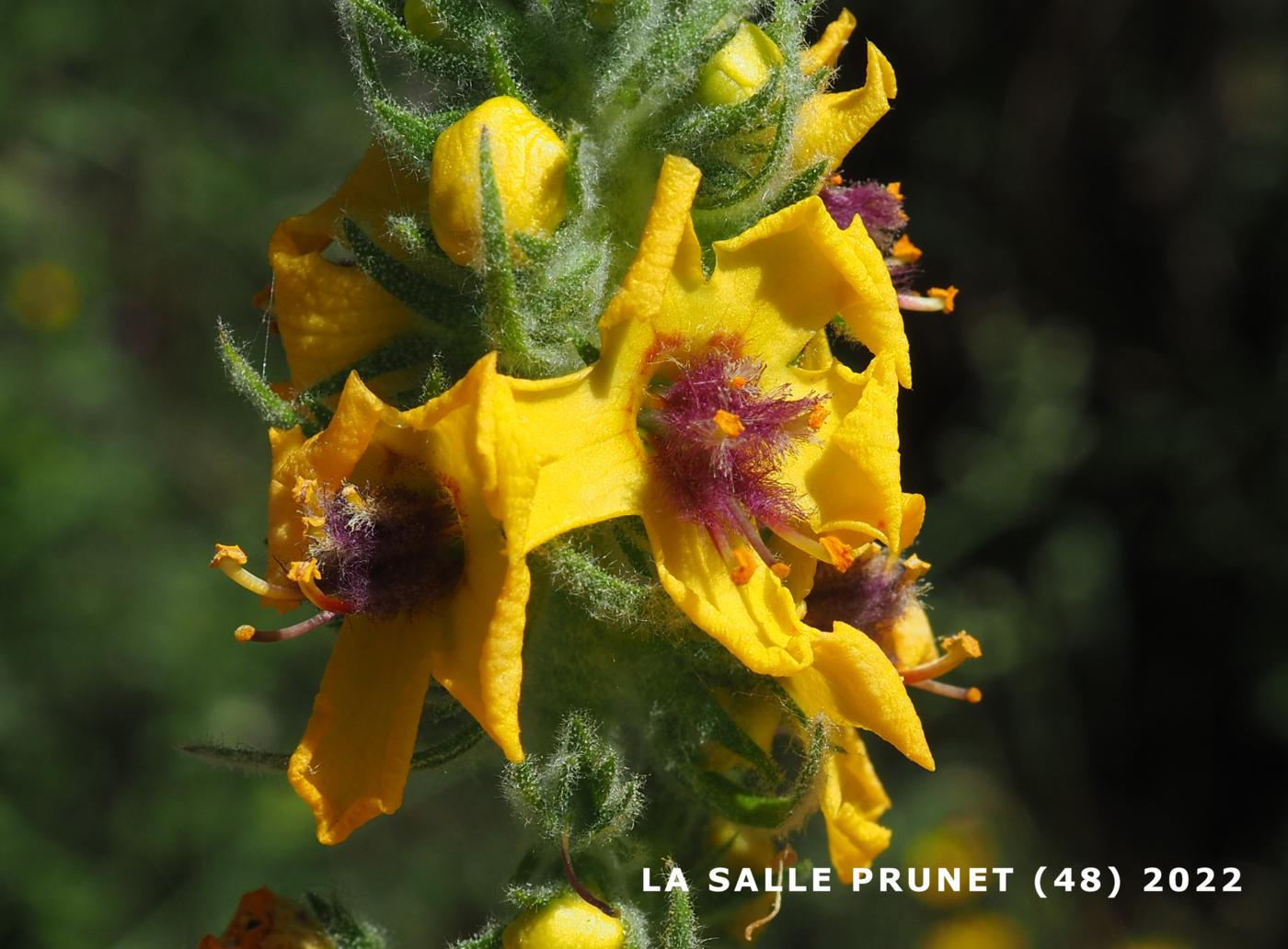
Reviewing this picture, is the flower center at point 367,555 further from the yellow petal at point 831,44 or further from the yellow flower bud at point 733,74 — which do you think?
the yellow petal at point 831,44

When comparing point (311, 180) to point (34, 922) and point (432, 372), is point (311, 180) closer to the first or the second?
point (34, 922)

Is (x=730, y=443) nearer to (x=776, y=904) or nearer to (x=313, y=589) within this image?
(x=313, y=589)

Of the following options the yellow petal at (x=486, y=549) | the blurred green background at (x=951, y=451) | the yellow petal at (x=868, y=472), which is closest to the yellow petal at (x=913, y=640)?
the yellow petal at (x=868, y=472)

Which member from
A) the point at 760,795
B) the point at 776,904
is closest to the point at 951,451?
the point at 776,904

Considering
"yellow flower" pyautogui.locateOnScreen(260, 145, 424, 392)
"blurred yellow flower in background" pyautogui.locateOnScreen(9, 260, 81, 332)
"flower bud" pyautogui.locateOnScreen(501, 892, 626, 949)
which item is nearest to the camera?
"flower bud" pyautogui.locateOnScreen(501, 892, 626, 949)

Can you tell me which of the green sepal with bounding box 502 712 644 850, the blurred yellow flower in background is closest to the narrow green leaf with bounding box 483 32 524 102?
the green sepal with bounding box 502 712 644 850

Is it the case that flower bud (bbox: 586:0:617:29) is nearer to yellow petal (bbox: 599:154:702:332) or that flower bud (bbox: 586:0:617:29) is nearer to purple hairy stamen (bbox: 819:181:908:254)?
yellow petal (bbox: 599:154:702:332)

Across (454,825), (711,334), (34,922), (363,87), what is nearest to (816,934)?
(454,825)
